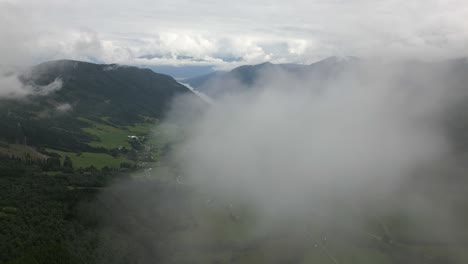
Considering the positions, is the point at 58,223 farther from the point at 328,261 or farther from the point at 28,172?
the point at 328,261

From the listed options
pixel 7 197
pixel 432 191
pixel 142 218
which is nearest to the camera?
pixel 7 197

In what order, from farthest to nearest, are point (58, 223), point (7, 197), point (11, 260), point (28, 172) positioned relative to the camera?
point (28, 172), point (7, 197), point (58, 223), point (11, 260)

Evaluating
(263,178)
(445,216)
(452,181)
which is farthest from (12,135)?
(452,181)

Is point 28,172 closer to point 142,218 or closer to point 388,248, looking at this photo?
point 142,218

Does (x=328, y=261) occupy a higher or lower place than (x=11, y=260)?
lower

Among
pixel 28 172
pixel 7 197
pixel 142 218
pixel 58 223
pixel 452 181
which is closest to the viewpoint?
pixel 58 223

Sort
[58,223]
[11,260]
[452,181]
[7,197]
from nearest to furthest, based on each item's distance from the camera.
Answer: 1. [11,260]
2. [58,223]
3. [7,197]
4. [452,181]

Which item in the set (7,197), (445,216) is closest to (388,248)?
(445,216)

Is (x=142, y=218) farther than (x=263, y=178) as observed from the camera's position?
No

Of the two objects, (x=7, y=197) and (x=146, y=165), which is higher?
(x=7, y=197)
